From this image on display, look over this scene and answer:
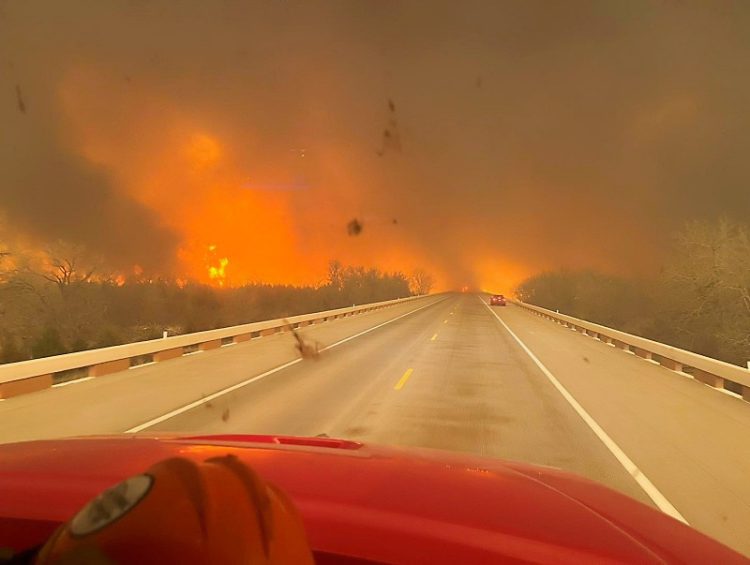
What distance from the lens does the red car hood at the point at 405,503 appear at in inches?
90.6

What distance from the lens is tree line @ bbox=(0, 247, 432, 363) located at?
62.7 feet

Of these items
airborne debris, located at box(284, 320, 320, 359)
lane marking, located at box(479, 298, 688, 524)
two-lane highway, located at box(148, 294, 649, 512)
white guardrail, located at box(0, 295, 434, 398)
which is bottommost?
lane marking, located at box(479, 298, 688, 524)

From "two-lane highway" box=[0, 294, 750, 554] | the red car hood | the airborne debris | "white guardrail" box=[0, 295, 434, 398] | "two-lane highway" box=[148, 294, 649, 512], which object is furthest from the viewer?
the airborne debris

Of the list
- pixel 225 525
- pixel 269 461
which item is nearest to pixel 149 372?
pixel 269 461

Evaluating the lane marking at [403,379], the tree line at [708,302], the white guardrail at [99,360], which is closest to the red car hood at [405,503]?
the white guardrail at [99,360]

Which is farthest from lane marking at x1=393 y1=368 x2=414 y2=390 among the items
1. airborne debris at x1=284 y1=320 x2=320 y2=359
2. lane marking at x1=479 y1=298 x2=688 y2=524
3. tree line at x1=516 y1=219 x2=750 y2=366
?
tree line at x1=516 y1=219 x2=750 y2=366

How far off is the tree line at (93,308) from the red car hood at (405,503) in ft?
52.2

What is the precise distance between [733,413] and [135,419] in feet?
31.9

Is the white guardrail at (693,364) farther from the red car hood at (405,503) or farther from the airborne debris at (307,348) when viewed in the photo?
the airborne debris at (307,348)

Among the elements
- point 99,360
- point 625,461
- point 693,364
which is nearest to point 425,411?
point 625,461

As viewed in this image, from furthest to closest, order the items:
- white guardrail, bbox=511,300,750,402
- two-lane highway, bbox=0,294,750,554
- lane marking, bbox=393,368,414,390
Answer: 1. lane marking, bbox=393,368,414,390
2. white guardrail, bbox=511,300,750,402
3. two-lane highway, bbox=0,294,750,554

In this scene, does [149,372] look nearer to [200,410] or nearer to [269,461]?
[200,410]

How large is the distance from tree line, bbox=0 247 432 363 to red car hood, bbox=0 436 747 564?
15.9m

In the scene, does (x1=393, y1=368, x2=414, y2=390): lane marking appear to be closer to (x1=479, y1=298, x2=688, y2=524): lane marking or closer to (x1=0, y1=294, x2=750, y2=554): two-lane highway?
(x1=0, y1=294, x2=750, y2=554): two-lane highway
